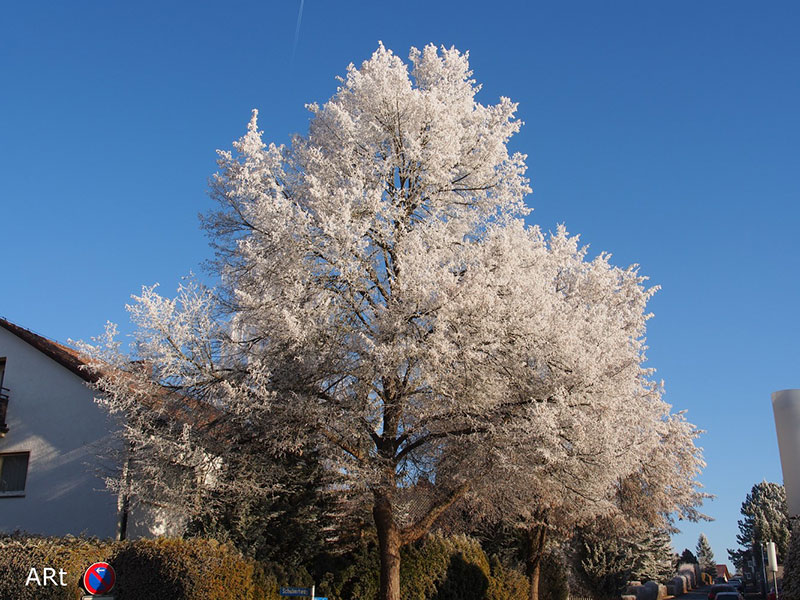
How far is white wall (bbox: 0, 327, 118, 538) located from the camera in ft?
61.8

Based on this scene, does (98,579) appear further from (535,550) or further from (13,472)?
(535,550)

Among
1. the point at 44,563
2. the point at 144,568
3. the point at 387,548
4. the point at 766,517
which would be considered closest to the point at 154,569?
the point at 144,568

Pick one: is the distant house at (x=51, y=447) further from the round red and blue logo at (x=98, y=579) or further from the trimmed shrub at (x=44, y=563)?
the round red and blue logo at (x=98, y=579)

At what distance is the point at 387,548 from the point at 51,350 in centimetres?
1229

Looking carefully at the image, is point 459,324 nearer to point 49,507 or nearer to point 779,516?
point 49,507

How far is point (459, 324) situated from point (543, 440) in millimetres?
2538

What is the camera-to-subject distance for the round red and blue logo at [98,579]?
30.1 feet

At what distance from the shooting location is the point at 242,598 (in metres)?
12.9

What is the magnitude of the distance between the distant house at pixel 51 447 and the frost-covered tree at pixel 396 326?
19.9 feet

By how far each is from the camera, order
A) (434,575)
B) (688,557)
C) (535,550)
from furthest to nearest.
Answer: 1. (688,557)
2. (535,550)
3. (434,575)

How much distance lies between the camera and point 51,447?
20.0 m

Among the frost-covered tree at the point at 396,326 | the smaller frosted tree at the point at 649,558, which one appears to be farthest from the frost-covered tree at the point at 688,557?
the frost-covered tree at the point at 396,326

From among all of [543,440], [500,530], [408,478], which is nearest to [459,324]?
[543,440]

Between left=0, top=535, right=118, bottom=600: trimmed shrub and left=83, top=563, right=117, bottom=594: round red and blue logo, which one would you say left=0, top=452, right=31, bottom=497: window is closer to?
left=0, top=535, right=118, bottom=600: trimmed shrub
